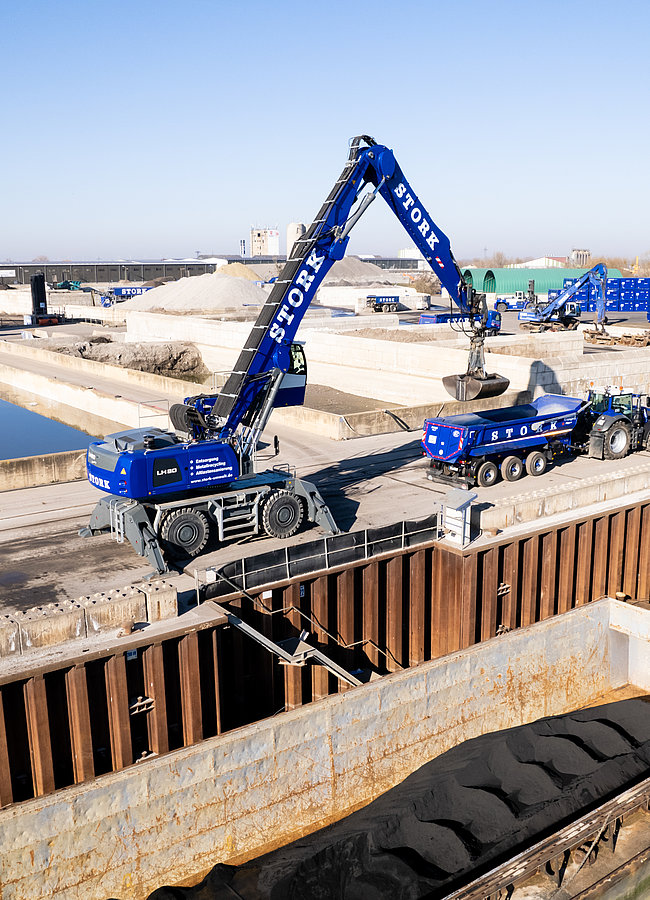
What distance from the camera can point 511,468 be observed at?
24281 mm

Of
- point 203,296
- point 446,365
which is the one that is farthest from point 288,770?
point 203,296

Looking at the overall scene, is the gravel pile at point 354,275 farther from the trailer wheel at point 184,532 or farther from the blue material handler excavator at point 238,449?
the trailer wheel at point 184,532

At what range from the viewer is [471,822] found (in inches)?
574

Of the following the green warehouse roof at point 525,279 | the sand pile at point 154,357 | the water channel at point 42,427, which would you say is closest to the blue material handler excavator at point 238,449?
the water channel at point 42,427

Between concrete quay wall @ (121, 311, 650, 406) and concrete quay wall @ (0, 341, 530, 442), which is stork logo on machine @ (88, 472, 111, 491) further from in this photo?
A: concrete quay wall @ (121, 311, 650, 406)

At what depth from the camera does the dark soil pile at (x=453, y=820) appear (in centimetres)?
1348

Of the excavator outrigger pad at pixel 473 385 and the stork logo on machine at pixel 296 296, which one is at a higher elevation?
the stork logo on machine at pixel 296 296

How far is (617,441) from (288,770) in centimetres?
1677

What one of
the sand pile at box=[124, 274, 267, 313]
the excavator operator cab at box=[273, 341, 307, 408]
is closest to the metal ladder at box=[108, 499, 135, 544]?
the excavator operator cab at box=[273, 341, 307, 408]

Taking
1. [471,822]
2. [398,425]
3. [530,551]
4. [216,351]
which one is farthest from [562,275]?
[471,822]

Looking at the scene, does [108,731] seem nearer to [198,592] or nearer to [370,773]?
[198,592]

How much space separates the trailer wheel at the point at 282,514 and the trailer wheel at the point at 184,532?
157 centimetres

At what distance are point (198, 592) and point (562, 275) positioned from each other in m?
105

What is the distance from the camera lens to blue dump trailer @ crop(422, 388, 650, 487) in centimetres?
2333
